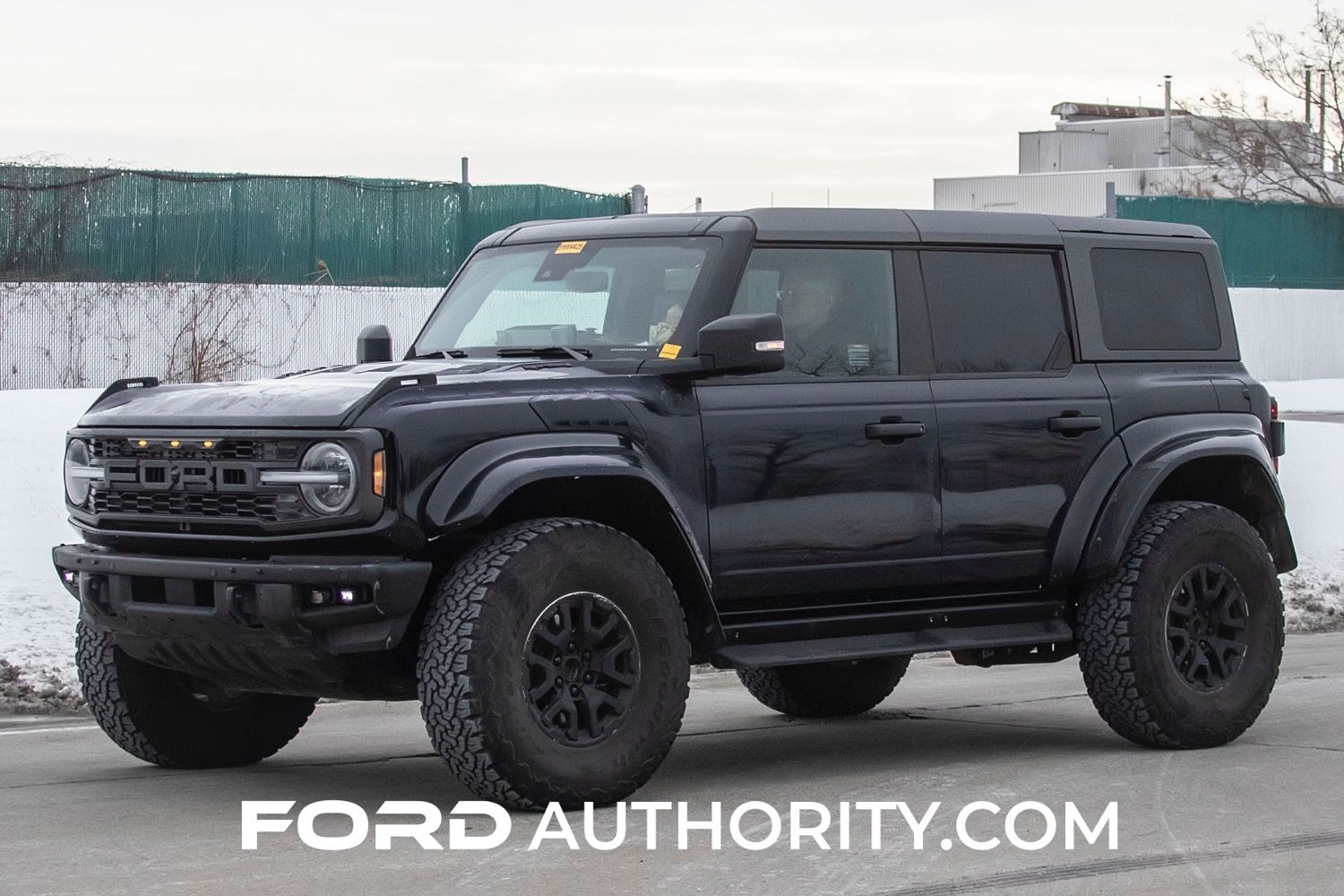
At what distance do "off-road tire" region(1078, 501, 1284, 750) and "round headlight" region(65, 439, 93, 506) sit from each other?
375cm

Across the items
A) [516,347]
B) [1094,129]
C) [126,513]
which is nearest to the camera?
[126,513]

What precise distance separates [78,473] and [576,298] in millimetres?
1875

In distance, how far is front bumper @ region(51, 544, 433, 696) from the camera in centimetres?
645

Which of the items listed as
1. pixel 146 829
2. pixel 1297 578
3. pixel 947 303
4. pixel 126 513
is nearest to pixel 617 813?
pixel 146 829

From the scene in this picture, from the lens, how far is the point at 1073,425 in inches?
324

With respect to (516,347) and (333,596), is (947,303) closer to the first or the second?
(516,347)

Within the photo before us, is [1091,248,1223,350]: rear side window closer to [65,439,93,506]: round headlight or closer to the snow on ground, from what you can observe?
[65,439,93,506]: round headlight

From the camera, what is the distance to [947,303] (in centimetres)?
819

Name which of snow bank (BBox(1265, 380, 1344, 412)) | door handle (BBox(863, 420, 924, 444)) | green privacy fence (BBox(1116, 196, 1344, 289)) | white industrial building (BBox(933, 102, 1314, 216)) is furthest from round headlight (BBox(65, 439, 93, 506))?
white industrial building (BBox(933, 102, 1314, 216))

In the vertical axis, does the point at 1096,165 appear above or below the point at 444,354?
above

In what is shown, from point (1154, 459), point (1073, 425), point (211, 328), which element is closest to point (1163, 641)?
point (1154, 459)

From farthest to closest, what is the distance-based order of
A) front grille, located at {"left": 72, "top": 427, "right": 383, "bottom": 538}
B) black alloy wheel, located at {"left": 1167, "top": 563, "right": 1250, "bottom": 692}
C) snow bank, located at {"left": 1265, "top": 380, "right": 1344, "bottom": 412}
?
1. snow bank, located at {"left": 1265, "top": 380, "right": 1344, "bottom": 412}
2. black alloy wheel, located at {"left": 1167, "top": 563, "right": 1250, "bottom": 692}
3. front grille, located at {"left": 72, "top": 427, "right": 383, "bottom": 538}

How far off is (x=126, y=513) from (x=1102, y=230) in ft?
13.6

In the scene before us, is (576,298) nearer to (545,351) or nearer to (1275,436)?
(545,351)
